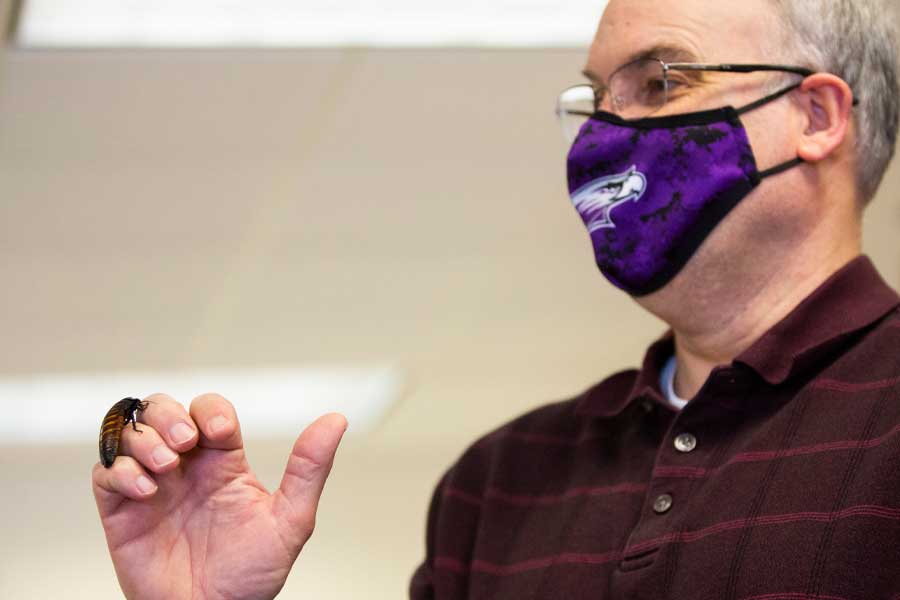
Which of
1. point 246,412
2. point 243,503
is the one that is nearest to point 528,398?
point 246,412

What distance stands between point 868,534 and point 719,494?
197 mm

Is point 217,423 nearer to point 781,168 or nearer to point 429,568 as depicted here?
point 429,568

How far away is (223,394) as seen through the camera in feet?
13.9

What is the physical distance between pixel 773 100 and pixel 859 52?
0.15m

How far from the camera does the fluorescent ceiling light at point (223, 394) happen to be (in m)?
4.11

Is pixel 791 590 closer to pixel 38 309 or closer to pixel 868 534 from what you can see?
pixel 868 534

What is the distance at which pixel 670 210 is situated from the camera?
156 cm

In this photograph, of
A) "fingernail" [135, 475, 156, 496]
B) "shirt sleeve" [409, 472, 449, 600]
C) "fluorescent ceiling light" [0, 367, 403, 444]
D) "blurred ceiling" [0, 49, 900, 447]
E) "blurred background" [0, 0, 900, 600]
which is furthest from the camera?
"fluorescent ceiling light" [0, 367, 403, 444]

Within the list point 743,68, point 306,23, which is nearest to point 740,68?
point 743,68

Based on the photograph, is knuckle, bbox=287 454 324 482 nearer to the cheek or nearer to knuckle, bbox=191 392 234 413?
knuckle, bbox=191 392 234 413

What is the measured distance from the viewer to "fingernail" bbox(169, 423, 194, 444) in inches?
47.7

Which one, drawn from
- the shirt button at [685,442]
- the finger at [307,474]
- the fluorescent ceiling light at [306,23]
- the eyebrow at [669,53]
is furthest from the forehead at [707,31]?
the fluorescent ceiling light at [306,23]

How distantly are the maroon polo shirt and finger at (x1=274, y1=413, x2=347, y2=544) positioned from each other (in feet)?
1.20

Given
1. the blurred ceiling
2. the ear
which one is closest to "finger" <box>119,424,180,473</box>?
the ear
